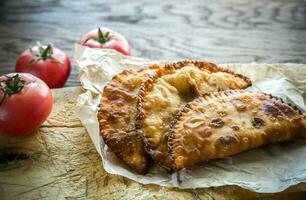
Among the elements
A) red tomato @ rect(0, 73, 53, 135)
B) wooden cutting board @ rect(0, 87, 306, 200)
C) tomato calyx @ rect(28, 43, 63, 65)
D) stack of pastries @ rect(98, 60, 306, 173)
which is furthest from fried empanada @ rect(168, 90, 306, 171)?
tomato calyx @ rect(28, 43, 63, 65)

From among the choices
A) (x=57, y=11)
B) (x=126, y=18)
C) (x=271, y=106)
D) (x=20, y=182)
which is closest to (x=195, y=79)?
(x=271, y=106)

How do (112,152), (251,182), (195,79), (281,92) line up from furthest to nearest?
(281,92), (195,79), (112,152), (251,182)

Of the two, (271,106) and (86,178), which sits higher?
(271,106)

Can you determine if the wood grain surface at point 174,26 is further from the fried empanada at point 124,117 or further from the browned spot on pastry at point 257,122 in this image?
the browned spot on pastry at point 257,122

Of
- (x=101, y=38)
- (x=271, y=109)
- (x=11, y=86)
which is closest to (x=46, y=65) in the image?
(x=101, y=38)

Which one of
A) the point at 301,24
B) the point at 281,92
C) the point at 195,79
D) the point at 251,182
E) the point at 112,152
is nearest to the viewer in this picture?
the point at 251,182

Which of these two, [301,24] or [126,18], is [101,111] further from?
[301,24]
